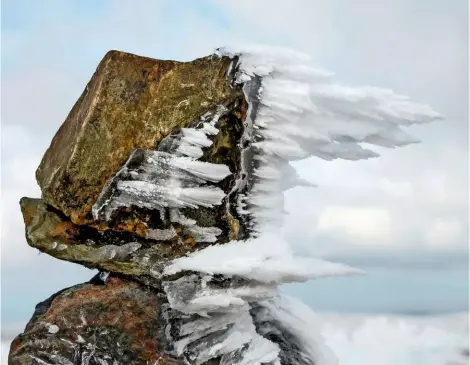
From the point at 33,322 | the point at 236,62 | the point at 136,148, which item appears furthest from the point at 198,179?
the point at 33,322

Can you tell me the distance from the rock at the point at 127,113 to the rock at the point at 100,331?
2.95 feet

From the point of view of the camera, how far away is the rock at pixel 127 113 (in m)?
8.79

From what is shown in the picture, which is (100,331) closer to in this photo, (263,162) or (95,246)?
(95,246)

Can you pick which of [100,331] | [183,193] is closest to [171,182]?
[183,193]

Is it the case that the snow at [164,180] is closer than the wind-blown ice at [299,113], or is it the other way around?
the snow at [164,180]

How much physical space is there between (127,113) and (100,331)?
104 inches

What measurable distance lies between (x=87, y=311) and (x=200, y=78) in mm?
3131

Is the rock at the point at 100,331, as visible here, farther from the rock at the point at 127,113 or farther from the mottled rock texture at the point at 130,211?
the rock at the point at 127,113

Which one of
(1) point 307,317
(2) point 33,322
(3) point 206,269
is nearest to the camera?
(3) point 206,269

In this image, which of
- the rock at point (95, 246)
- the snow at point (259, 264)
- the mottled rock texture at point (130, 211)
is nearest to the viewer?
the snow at point (259, 264)

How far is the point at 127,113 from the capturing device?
29.0 ft

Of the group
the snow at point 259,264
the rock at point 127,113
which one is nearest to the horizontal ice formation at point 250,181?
the snow at point 259,264

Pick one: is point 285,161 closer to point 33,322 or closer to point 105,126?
point 105,126

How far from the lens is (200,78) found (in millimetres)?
8938
